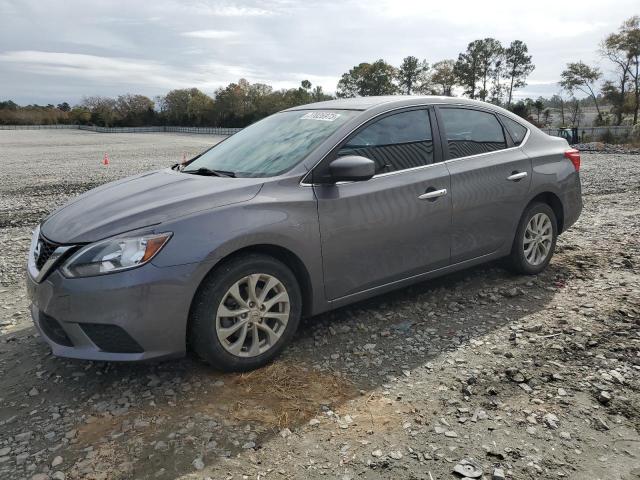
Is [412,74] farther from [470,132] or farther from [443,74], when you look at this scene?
[470,132]

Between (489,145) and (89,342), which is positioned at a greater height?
(489,145)

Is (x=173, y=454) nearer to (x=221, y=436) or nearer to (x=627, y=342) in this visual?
(x=221, y=436)

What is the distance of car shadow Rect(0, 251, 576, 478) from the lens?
278cm

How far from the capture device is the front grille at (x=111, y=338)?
9.91 feet

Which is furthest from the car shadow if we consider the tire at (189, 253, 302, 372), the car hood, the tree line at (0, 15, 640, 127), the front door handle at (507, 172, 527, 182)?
the tree line at (0, 15, 640, 127)

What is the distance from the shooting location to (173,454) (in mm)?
2688

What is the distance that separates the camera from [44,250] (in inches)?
131

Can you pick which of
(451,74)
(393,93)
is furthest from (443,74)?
(393,93)

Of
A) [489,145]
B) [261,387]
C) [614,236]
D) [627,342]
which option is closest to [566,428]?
[627,342]

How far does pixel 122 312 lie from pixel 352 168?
1.69 meters

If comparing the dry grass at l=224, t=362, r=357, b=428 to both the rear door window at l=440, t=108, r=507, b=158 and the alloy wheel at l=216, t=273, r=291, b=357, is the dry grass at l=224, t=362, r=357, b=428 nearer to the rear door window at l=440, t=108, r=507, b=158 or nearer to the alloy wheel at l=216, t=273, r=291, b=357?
the alloy wheel at l=216, t=273, r=291, b=357

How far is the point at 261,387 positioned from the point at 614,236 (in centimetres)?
544

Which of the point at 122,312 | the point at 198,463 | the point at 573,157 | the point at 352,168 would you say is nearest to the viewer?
the point at 198,463

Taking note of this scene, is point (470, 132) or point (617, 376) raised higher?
point (470, 132)
